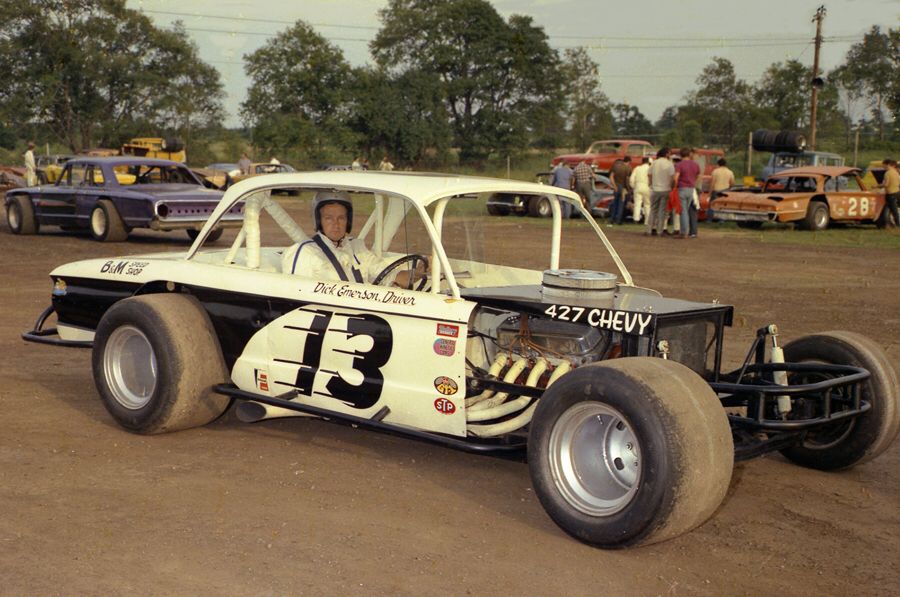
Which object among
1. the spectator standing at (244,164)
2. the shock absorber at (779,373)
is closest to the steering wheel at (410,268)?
the shock absorber at (779,373)

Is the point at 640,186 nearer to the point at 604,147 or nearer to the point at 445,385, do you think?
the point at 604,147

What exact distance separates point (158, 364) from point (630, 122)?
85.6 metres

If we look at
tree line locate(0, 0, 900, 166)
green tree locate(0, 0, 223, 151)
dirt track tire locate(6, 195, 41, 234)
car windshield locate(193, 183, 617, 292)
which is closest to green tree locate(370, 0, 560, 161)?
tree line locate(0, 0, 900, 166)

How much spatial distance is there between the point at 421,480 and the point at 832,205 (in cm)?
1900

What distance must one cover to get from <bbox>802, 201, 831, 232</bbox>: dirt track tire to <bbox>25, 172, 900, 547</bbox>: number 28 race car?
17010mm

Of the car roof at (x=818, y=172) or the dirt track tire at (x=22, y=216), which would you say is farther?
the car roof at (x=818, y=172)

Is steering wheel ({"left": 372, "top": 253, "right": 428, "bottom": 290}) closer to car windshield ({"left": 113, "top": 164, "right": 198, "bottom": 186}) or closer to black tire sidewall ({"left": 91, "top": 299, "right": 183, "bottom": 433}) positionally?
black tire sidewall ({"left": 91, "top": 299, "right": 183, "bottom": 433})

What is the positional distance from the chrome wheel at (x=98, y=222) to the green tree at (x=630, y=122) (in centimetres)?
6455

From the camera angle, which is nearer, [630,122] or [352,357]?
[352,357]

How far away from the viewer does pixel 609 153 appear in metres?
35.5

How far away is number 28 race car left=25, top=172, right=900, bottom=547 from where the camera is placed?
4.20 metres

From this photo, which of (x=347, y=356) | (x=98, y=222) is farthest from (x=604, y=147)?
(x=347, y=356)

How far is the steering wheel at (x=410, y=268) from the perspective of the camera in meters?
5.63

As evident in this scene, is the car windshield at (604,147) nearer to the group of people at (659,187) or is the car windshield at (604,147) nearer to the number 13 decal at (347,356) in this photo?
the group of people at (659,187)
